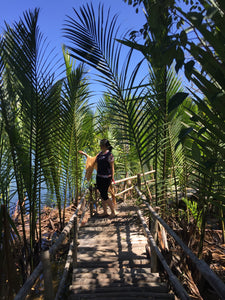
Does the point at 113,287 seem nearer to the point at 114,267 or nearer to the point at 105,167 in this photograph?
the point at 114,267

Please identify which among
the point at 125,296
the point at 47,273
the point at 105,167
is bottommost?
the point at 125,296

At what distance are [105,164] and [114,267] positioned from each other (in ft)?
6.04

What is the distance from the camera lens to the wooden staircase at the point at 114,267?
226cm

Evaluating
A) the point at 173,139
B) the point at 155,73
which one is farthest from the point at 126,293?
the point at 155,73

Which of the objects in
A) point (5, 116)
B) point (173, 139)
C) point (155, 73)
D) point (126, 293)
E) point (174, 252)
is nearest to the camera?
point (126, 293)

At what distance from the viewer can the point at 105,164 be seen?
13.8ft

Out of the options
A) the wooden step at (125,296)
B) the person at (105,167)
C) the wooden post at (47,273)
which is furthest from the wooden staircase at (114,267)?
the wooden post at (47,273)

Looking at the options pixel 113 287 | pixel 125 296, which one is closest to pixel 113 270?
pixel 113 287

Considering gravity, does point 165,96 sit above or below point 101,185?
above

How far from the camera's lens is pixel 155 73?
2.69m

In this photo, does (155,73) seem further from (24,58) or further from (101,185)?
(101,185)

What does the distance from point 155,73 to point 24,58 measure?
4.82 ft

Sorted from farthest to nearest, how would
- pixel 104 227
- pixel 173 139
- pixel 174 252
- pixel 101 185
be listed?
pixel 101 185, pixel 104 227, pixel 173 139, pixel 174 252

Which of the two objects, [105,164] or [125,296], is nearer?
[125,296]
